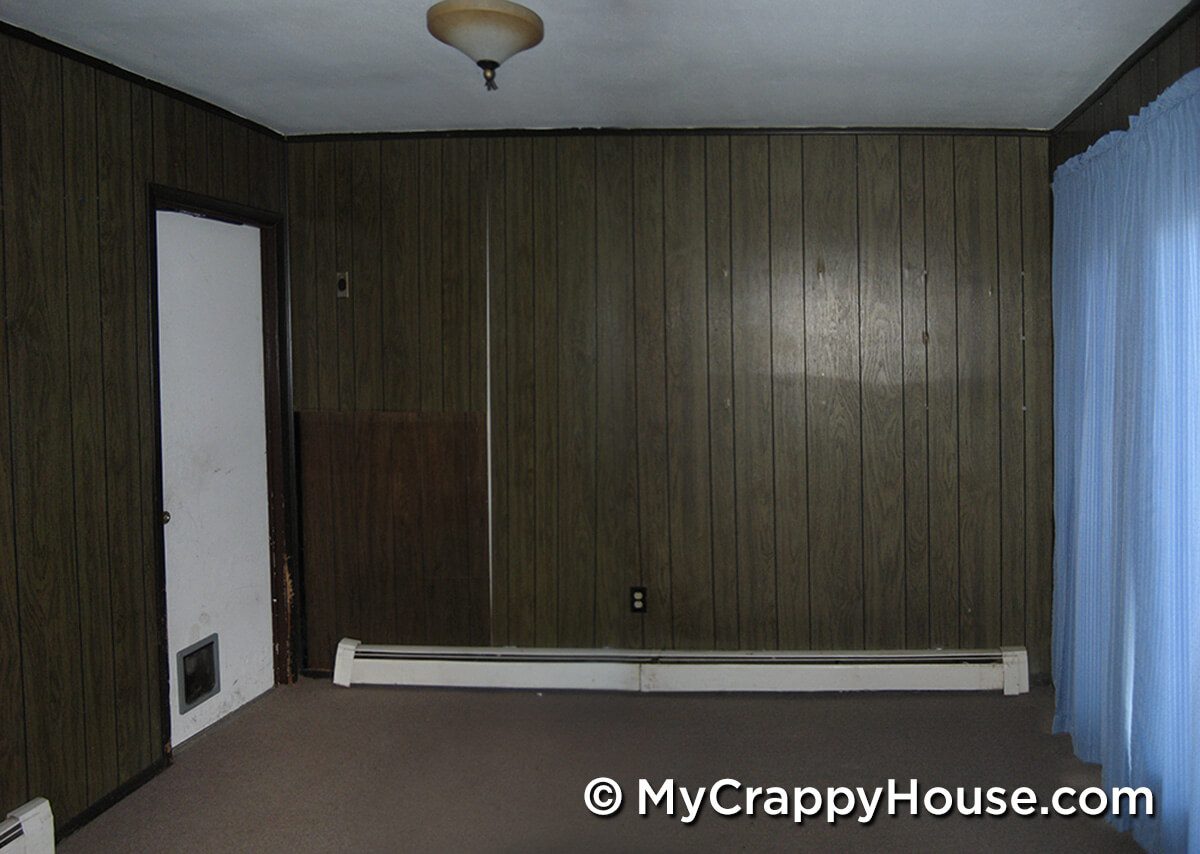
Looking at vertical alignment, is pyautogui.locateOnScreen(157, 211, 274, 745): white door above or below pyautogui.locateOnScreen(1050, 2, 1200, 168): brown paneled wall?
below

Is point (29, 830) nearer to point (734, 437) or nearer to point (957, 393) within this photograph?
point (734, 437)

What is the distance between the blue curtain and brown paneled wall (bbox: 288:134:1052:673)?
0.37 meters

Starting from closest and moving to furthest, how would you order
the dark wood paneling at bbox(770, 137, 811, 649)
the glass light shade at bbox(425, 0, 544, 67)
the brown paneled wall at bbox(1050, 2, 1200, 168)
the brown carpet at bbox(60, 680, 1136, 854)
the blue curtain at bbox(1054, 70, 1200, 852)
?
1. the glass light shade at bbox(425, 0, 544, 67)
2. the blue curtain at bbox(1054, 70, 1200, 852)
3. the brown paneled wall at bbox(1050, 2, 1200, 168)
4. the brown carpet at bbox(60, 680, 1136, 854)
5. the dark wood paneling at bbox(770, 137, 811, 649)

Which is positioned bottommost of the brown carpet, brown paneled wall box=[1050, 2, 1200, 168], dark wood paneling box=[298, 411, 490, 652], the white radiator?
the brown carpet

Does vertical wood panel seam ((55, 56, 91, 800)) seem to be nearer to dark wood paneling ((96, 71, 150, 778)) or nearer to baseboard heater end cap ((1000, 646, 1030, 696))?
dark wood paneling ((96, 71, 150, 778))

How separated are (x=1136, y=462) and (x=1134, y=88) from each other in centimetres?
116

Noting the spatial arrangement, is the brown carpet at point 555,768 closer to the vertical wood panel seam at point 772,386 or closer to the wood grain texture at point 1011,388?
the wood grain texture at point 1011,388

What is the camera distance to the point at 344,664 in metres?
3.45

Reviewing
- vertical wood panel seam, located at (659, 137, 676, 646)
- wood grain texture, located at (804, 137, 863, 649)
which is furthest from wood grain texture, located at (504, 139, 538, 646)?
wood grain texture, located at (804, 137, 863, 649)

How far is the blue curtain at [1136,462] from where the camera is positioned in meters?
2.07

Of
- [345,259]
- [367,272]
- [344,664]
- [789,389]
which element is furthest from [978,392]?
[344,664]

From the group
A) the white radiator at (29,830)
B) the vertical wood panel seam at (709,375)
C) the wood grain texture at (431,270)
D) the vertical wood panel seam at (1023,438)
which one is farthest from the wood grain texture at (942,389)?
the white radiator at (29,830)

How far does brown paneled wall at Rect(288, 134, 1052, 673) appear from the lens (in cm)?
334

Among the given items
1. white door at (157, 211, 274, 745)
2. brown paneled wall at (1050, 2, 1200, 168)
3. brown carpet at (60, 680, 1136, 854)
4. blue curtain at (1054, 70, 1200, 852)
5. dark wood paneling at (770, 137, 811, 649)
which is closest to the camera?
blue curtain at (1054, 70, 1200, 852)
